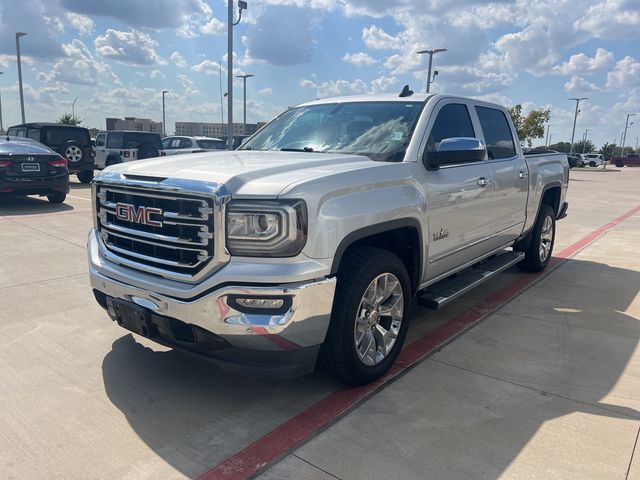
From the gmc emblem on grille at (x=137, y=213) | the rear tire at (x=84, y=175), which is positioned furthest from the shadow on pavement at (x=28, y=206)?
the gmc emblem on grille at (x=137, y=213)

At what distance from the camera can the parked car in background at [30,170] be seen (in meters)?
10.1

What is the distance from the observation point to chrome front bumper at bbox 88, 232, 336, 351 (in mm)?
2738

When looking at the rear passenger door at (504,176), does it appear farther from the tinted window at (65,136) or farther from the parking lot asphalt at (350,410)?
the tinted window at (65,136)

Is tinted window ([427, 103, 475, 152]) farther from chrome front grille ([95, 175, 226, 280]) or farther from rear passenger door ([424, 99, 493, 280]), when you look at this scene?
chrome front grille ([95, 175, 226, 280])

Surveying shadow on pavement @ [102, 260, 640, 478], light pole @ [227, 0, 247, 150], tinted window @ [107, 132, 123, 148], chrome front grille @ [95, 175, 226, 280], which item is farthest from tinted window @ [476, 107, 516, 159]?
tinted window @ [107, 132, 123, 148]

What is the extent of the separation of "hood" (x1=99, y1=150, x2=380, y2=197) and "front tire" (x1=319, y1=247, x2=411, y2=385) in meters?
0.59

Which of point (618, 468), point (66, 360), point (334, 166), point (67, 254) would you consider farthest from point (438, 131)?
point (67, 254)

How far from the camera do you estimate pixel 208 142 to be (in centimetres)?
1966

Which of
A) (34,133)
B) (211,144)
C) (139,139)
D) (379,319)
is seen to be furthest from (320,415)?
(211,144)

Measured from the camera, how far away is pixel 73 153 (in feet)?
50.2

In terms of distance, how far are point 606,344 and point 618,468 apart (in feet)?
5.99

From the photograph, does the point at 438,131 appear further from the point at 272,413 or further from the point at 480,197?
the point at 272,413

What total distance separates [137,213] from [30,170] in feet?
28.3

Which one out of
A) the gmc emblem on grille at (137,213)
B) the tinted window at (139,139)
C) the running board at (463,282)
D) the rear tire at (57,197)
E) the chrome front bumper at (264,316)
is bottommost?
the rear tire at (57,197)
